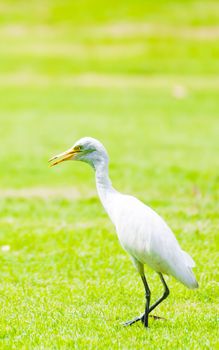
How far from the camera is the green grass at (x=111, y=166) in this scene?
20.6 feet

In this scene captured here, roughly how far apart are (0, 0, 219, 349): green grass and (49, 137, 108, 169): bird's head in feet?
4.18

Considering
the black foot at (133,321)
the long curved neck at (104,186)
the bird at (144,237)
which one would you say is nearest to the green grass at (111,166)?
the black foot at (133,321)

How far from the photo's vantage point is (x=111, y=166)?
50.3ft

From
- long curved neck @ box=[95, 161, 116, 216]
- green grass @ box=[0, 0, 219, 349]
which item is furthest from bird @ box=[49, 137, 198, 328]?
green grass @ box=[0, 0, 219, 349]

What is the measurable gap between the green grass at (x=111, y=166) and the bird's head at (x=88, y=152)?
4.18ft

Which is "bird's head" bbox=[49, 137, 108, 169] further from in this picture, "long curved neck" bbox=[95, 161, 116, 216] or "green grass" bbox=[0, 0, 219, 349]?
"green grass" bbox=[0, 0, 219, 349]

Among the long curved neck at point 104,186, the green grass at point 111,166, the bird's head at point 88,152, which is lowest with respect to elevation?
the green grass at point 111,166

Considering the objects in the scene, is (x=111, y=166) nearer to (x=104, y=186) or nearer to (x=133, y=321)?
(x=104, y=186)

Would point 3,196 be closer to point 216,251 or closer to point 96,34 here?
point 216,251

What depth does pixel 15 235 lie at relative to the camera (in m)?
9.66

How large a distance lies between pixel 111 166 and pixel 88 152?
363 inches

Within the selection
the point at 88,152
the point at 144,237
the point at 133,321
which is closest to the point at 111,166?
the point at 88,152

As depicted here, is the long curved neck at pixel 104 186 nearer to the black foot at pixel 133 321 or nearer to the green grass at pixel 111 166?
the black foot at pixel 133 321

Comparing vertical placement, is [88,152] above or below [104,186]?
above
